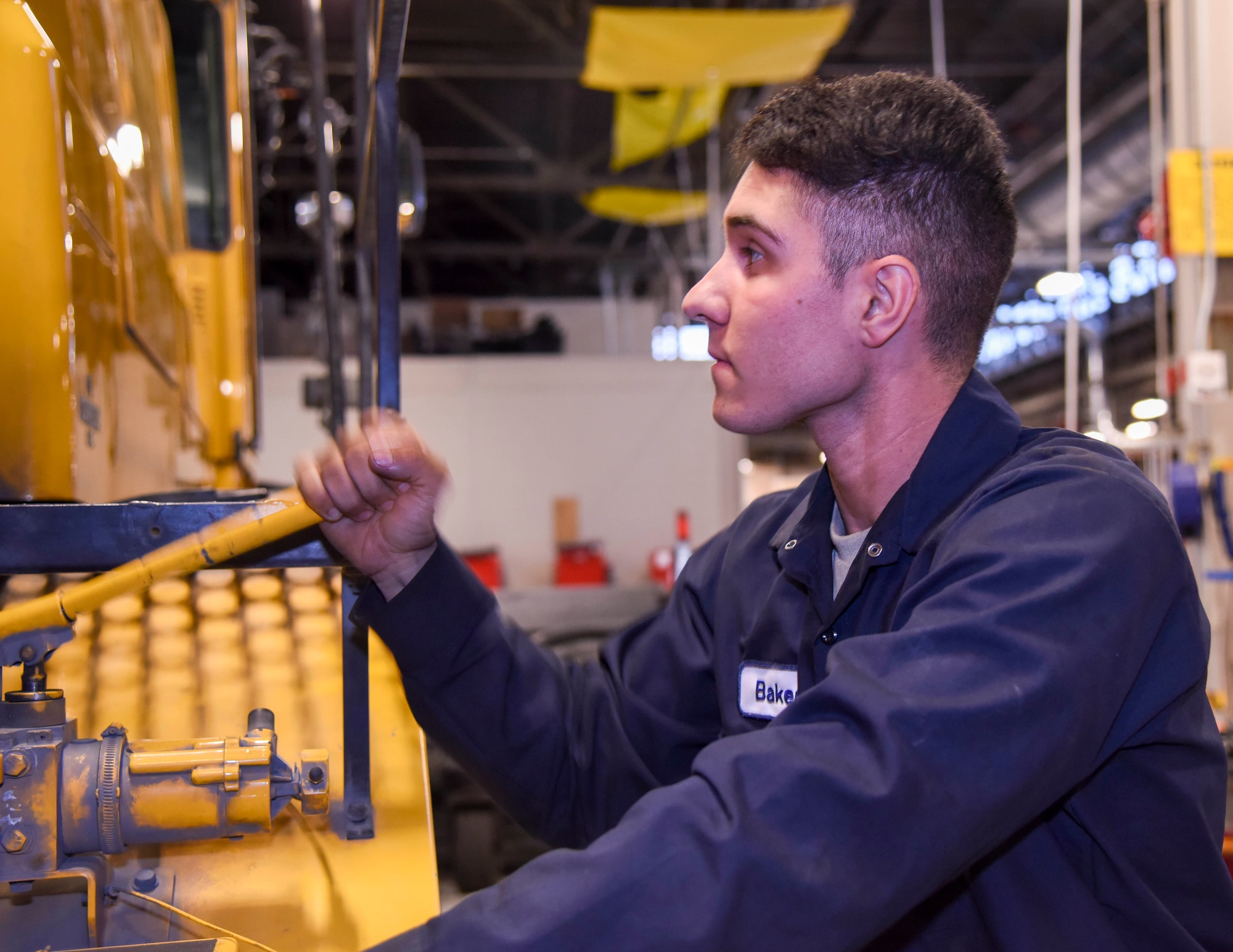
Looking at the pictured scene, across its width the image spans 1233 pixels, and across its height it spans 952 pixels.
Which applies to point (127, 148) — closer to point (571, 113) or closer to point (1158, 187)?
point (1158, 187)

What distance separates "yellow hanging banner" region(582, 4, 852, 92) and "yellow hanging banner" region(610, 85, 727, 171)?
0.76 metres

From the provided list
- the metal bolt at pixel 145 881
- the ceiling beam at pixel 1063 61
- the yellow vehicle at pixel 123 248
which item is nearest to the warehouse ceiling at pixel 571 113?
the ceiling beam at pixel 1063 61

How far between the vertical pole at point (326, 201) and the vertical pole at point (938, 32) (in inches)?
118

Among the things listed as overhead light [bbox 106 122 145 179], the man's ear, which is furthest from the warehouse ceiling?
the man's ear

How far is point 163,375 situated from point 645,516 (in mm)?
5178

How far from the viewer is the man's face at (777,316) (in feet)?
3.77

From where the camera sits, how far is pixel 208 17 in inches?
109

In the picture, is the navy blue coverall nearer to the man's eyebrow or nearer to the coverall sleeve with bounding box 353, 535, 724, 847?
the coverall sleeve with bounding box 353, 535, 724, 847

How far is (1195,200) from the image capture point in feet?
9.21

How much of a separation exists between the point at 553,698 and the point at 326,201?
127 cm

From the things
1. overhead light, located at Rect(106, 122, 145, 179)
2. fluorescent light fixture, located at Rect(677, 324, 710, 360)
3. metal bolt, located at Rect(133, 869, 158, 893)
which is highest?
fluorescent light fixture, located at Rect(677, 324, 710, 360)

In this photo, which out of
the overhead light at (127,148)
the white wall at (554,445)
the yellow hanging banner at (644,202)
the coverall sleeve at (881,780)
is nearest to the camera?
the coverall sleeve at (881,780)

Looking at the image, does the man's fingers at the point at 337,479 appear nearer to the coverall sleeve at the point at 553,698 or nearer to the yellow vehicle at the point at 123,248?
the coverall sleeve at the point at 553,698

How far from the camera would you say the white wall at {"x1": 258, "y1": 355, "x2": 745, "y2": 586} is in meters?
6.69
